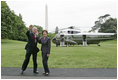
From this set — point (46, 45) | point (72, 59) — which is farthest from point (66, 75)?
point (72, 59)

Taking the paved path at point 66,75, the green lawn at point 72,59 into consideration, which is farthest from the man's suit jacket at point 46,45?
the green lawn at point 72,59

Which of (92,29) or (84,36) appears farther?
(92,29)

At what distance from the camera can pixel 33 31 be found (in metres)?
6.47

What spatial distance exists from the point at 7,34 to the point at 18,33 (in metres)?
16.2

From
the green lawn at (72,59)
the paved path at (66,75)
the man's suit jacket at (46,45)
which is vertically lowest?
the paved path at (66,75)

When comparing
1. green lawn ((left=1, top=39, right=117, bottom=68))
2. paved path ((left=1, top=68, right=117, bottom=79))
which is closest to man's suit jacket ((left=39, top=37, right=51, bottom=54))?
paved path ((left=1, top=68, right=117, bottom=79))

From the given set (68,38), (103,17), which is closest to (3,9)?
(68,38)

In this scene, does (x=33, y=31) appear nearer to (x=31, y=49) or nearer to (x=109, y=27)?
(x=31, y=49)

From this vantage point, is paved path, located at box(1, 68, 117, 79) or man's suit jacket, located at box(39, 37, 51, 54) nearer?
paved path, located at box(1, 68, 117, 79)

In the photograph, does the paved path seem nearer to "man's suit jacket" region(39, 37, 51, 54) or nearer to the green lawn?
"man's suit jacket" region(39, 37, 51, 54)

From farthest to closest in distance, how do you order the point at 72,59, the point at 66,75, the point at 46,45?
the point at 72,59
the point at 46,45
the point at 66,75

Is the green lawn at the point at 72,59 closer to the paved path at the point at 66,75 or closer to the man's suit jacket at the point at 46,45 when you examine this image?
the paved path at the point at 66,75

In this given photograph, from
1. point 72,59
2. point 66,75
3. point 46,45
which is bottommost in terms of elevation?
point 66,75

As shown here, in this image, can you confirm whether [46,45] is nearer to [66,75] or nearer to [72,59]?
[66,75]
